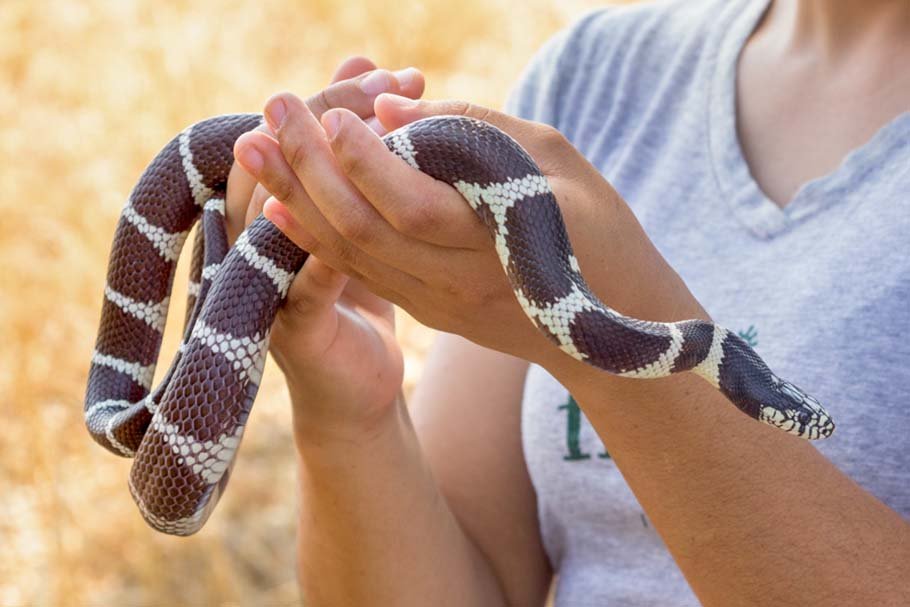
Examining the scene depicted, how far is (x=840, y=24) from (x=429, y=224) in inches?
49.1

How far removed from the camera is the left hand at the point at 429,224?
1.51 m

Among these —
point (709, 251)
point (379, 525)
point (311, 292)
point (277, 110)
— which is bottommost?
point (379, 525)

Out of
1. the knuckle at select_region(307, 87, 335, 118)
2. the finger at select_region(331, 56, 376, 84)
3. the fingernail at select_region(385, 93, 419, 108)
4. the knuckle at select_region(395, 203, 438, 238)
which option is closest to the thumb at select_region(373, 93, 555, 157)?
the fingernail at select_region(385, 93, 419, 108)

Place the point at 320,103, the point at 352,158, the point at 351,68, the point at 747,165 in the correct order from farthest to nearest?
the point at 747,165 < the point at 351,68 < the point at 320,103 < the point at 352,158

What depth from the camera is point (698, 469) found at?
1.70 meters

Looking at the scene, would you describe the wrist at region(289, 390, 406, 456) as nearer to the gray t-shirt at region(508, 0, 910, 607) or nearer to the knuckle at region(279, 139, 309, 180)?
the gray t-shirt at region(508, 0, 910, 607)

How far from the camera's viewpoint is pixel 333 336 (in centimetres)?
192

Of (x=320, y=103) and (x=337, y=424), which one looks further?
(x=337, y=424)

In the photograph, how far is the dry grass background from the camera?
13.1 ft

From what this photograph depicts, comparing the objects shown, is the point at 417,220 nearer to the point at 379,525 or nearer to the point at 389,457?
the point at 389,457

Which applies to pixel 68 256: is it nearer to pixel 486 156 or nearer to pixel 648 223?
pixel 648 223

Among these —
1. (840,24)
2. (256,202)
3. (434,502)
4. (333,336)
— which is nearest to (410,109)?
(256,202)

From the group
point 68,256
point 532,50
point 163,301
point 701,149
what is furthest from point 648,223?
point 532,50

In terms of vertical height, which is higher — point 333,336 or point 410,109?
point 410,109
